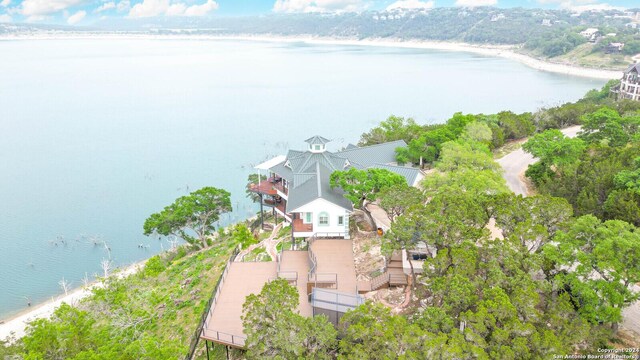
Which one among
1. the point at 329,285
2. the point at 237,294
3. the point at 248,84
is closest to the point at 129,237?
the point at 237,294

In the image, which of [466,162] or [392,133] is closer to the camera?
[466,162]

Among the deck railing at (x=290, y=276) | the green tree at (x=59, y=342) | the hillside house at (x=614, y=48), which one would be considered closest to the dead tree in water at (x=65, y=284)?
the green tree at (x=59, y=342)

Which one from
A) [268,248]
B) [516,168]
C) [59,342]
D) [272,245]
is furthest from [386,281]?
[516,168]

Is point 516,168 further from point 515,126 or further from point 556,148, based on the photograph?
point 515,126

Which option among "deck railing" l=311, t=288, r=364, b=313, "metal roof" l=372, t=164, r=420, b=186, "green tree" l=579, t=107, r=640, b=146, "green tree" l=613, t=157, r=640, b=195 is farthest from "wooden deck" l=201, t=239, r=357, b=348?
"green tree" l=579, t=107, r=640, b=146

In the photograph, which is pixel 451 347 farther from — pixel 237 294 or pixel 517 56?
pixel 517 56

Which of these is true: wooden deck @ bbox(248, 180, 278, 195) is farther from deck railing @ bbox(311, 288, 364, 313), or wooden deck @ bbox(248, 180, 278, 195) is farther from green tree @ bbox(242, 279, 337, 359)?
green tree @ bbox(242, 279, 337, 359)
